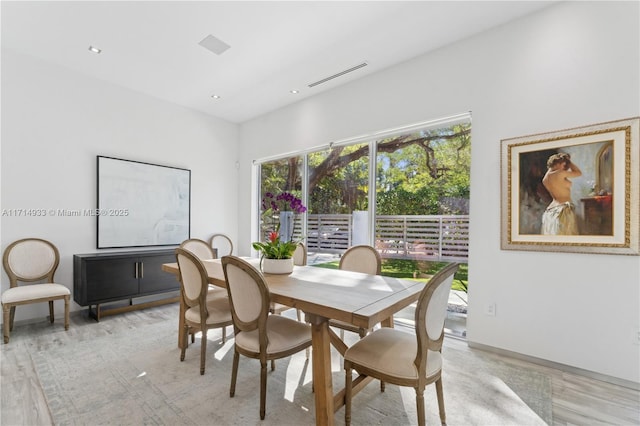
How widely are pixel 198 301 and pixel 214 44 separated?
8.10 feet

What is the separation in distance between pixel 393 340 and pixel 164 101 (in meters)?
4.49

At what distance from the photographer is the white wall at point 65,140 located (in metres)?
3.26

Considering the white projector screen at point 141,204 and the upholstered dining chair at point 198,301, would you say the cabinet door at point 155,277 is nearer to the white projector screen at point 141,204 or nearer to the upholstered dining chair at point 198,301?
the white projector screen at point 141,204

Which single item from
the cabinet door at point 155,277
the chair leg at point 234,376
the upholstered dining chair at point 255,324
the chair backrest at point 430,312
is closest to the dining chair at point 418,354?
the chair backrest at point 430,312

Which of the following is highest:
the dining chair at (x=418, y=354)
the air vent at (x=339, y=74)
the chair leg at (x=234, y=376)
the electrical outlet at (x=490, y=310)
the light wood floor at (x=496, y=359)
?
the air vent at (x=339, y=74)

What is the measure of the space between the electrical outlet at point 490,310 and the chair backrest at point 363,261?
107 cm

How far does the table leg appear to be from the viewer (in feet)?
5.23

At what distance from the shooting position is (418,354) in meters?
1.51

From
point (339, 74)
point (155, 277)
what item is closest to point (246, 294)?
point (155, 277)

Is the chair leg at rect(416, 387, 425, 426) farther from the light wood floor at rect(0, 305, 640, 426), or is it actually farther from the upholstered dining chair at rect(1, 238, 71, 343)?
the upholstered dining chair at rect(1, 238, 71, 343)

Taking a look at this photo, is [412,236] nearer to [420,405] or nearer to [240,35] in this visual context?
[420,405]

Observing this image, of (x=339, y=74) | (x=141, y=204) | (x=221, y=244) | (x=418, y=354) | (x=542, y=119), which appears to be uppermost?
(x=339, y=74)

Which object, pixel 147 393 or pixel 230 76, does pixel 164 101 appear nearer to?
pixel 230 76

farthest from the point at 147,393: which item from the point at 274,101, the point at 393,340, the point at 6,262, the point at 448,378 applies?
the point at 274,101
